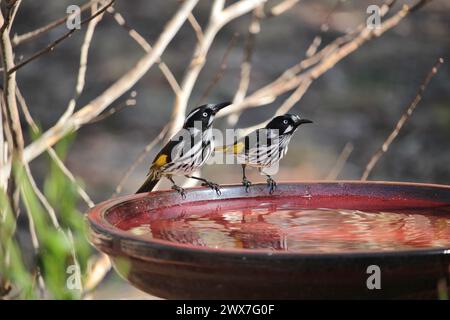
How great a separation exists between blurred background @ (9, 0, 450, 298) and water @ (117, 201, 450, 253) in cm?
489

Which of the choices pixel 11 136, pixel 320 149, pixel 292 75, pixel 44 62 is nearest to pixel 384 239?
pixel 11 136

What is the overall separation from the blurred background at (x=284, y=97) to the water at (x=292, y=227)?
4.89 metres

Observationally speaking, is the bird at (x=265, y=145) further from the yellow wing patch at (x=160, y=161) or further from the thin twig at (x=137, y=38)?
the thin twig at (x=137, y=38)

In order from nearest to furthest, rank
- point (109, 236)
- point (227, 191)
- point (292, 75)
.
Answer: point (109, 236), point (227, 191), point (292, 75)

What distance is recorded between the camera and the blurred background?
8430 millimetres

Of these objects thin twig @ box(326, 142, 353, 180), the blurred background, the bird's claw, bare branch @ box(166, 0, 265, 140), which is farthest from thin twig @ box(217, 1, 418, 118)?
the blurred background

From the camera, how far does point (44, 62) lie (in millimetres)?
9773

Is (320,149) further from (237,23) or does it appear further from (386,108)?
(237,23)

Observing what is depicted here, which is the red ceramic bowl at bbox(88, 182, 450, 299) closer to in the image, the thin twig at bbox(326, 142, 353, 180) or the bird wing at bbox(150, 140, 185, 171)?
the bird wing at bbox(150, 140, 185, 171)

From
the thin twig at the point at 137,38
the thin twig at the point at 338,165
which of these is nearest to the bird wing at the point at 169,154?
the thin twig at the point at 137,38

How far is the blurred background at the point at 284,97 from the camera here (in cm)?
843

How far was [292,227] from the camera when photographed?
8.16 feet
